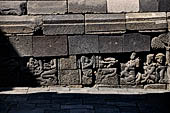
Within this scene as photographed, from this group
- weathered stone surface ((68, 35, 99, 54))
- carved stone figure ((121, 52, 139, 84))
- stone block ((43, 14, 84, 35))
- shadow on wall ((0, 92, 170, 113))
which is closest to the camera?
shadow on wall ((0, 92, 170, 113))

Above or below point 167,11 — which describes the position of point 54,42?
below

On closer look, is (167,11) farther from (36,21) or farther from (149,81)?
(36,21)

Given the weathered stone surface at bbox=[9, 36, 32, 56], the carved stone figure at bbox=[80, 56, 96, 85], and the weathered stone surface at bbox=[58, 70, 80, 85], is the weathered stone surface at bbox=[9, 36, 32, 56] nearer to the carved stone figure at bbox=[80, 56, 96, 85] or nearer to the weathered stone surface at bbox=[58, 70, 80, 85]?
the weathered stone surface at bbox=[58, 70, 80, 85]

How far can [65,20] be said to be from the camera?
8.02 meters

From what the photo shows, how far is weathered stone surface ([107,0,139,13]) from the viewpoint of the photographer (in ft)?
26.8

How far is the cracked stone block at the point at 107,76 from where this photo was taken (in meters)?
8.27

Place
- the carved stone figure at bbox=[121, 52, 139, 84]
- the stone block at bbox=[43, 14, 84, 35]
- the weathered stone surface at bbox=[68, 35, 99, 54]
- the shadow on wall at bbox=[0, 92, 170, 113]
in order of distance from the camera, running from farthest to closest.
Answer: the carved stone figure at bbox=[121, 52, 139, 84], the weathered stone surface at bbox=[68, 35, 99, 54], the stone block at bbox=[43, 14, 84, 35], the shadow on wall at bbox=[0, 92, 170, 113]

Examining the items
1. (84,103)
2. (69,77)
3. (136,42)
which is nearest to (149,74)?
(136,42)

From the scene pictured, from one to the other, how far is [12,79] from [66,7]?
1.93 metres

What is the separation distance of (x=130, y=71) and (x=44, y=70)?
186 cm

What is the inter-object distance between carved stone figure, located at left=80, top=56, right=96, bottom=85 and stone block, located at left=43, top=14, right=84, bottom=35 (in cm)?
64

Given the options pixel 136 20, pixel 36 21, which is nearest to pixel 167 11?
pixel 136 20

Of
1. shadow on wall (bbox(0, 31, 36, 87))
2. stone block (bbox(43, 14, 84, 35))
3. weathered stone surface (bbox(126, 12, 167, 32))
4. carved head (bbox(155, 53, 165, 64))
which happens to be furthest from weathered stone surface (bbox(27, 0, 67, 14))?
carved head (bbox(155, 53, 165, 64))

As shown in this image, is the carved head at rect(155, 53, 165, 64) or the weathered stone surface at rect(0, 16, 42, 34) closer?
the weathered stone surface at rect(0, 16, 42, 34)
